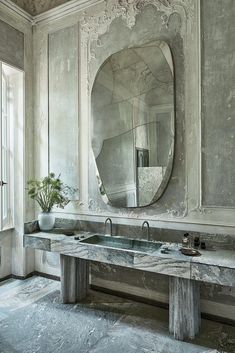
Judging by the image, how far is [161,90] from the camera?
2584mm

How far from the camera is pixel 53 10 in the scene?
328cm

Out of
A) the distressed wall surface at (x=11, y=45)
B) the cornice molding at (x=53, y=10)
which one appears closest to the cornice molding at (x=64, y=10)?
the cornice molding at (x=53, y=10)

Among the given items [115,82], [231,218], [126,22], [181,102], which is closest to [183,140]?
[181,102]

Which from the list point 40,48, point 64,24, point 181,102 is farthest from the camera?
point 40,48

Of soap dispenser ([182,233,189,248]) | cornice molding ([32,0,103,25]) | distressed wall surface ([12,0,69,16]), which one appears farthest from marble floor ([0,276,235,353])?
distressed wall surface ([12,0,69,16])

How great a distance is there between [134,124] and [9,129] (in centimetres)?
182

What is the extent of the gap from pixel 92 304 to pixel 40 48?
3.30 meters

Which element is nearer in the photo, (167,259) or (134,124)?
(167,259)

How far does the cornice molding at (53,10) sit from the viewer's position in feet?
10.1

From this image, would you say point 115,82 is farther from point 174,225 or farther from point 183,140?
point 174,225

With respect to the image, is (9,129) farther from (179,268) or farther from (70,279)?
(179,268)

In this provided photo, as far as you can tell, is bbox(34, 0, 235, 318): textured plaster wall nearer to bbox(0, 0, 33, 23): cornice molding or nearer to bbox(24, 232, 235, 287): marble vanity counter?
bbox(0, 0, 33, 23): cornice molding

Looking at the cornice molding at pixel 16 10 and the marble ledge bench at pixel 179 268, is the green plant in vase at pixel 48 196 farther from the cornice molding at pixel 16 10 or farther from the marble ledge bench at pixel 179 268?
the cornice molding at pixel 16 10

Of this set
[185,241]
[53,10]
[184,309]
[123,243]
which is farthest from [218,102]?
[53,10]
